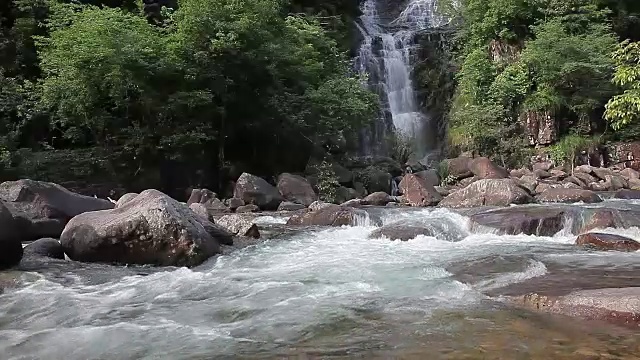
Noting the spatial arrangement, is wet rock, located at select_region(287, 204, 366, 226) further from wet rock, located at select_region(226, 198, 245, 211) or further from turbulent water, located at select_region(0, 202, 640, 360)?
wet rock, located at select_region(226, 198, 245, 211)

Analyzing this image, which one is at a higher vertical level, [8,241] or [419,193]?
[8,241]

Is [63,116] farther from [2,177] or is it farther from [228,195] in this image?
[228,195]

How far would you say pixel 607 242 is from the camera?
9930 millimetres

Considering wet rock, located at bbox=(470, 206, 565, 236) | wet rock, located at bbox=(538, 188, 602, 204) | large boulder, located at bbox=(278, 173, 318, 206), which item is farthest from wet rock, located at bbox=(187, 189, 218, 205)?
wet rock, located at bbox=(538, 188, 602, 204)

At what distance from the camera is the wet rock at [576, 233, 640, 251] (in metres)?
9.58

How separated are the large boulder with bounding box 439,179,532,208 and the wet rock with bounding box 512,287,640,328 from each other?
32.3 feet

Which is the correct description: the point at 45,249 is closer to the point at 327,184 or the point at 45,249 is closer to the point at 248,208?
the point at 248,208

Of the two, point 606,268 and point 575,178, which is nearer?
point 606,268

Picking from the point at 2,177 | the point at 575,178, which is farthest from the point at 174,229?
the point at 575,178

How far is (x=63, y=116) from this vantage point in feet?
59.2

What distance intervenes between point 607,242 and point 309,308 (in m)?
6.39

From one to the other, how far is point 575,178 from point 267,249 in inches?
612

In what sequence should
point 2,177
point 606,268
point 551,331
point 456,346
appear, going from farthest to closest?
point 2,177 → point 606,268 → point 551,331 → point 456,346

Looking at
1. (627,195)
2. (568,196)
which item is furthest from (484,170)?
(627,195)
